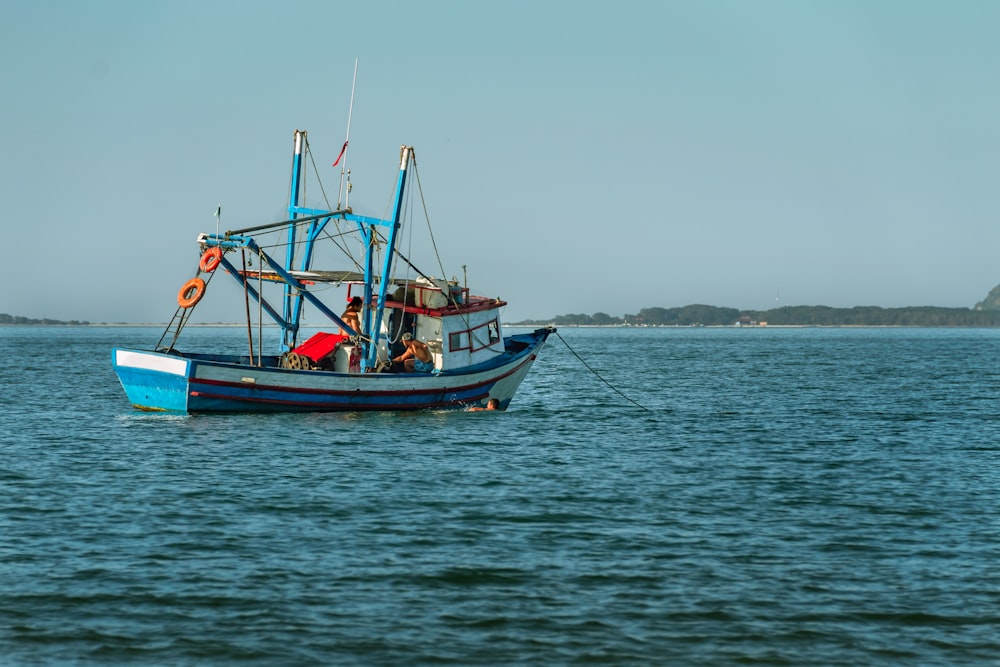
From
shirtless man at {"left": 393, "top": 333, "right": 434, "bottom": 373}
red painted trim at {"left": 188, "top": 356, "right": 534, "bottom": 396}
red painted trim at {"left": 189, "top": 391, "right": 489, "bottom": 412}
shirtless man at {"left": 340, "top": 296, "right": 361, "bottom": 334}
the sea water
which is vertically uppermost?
shirtless man at {"left": 340, "top": 296, "right": 361, "bottom": 334}

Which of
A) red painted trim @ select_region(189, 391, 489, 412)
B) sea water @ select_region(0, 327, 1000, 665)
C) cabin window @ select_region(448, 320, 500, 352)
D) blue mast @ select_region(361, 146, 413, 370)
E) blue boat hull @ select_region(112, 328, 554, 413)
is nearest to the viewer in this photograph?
sea water @ select_region(0, 327, 1000, 665)

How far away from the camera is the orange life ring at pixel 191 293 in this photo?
33250 millimetres

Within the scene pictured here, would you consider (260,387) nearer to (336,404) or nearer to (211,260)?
(336,404)

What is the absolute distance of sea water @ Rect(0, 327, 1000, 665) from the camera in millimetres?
12133

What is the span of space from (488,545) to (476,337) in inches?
873

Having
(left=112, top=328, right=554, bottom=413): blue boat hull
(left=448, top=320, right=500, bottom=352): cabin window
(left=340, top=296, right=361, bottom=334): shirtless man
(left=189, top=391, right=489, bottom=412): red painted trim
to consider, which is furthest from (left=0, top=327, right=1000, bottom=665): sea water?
(left=448, top=320, right=500, bottom=352): cabin window

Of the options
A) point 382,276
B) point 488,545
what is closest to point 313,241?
point 382,276

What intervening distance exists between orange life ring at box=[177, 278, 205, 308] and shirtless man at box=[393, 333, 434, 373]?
6.78 m

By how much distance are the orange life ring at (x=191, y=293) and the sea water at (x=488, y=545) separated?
358 centimetres

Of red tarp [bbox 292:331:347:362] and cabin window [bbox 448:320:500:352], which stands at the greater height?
cabin window [bbox 448:320:500:352]

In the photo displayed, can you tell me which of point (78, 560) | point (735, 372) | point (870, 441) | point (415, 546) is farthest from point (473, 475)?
point (735, 372)

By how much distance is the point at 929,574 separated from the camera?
15.1m

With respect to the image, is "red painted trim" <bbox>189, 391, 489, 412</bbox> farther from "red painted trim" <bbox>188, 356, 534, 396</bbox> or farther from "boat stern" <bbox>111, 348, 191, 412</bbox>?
"boat stern" <bbox>111, 348, 191, 412</bbox>

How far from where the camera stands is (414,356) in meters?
36.4
